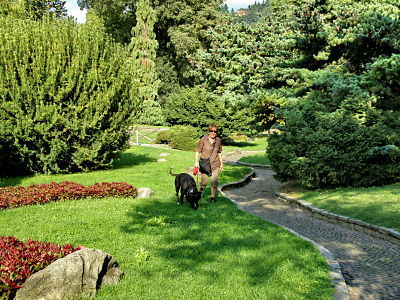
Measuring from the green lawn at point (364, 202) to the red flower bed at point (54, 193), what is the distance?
6.58 meters

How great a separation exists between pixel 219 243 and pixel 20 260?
12.4 feet

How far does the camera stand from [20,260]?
4.88 meters

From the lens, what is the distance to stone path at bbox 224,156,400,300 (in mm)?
6012

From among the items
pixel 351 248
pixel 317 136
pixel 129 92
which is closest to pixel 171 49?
pixel 129 92

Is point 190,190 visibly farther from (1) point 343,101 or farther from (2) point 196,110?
(2) point 196,110

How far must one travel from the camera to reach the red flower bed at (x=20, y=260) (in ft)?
14.9

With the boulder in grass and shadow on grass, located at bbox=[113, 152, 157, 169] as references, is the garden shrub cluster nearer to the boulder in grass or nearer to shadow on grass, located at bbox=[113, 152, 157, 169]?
shadow on grass, located at bbox=[113, 152, 157, 169]

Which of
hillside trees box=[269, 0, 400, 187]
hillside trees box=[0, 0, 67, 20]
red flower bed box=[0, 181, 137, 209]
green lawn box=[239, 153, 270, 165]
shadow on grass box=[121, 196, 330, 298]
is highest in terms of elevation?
hillside trees box=[0, 0, 67, 20]

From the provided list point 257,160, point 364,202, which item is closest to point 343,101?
point 364,202

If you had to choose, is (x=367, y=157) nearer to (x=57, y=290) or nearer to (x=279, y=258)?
(x=279, y=258)

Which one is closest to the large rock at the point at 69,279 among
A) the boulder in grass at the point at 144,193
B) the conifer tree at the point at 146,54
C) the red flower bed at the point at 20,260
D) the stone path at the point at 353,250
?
the red flower bed at the point at 20,260

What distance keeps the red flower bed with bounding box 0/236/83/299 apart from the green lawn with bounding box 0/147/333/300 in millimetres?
874

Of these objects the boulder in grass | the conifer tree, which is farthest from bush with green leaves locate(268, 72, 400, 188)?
the conifer tree

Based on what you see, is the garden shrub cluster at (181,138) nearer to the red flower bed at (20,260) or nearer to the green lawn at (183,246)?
the green lawn at (183,246)
